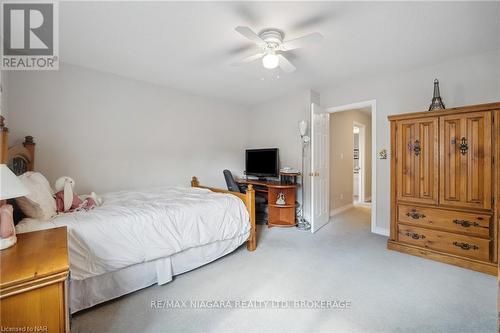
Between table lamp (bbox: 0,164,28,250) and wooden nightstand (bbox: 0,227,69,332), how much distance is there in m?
0.12

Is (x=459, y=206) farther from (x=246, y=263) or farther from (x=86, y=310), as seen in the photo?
(x=86, y=310)

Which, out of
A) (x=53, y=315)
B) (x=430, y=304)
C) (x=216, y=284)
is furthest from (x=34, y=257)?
(x=430, y=304)

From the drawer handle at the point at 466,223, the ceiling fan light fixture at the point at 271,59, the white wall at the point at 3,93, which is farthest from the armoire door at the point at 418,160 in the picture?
the white wall at the point at 3,93

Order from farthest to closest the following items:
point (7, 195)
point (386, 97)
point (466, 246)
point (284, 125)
Answer: point (284, 125) → point (386, 97) → point (466, 246) → point (7, 195)

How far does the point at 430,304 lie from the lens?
5.86ft

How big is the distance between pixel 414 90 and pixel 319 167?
1.66 m

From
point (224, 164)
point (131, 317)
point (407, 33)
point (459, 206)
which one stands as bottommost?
point (131, 317)

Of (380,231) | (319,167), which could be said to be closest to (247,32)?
(319,167)

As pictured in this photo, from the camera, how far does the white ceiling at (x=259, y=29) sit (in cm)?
181

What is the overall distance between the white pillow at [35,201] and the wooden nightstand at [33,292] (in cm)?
80

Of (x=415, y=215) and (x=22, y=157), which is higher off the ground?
(x=22, y=157)

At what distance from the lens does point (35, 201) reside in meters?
A: 1.70

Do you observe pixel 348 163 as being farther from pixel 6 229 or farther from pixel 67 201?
→ pixel 6 229

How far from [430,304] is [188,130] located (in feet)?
12.5
